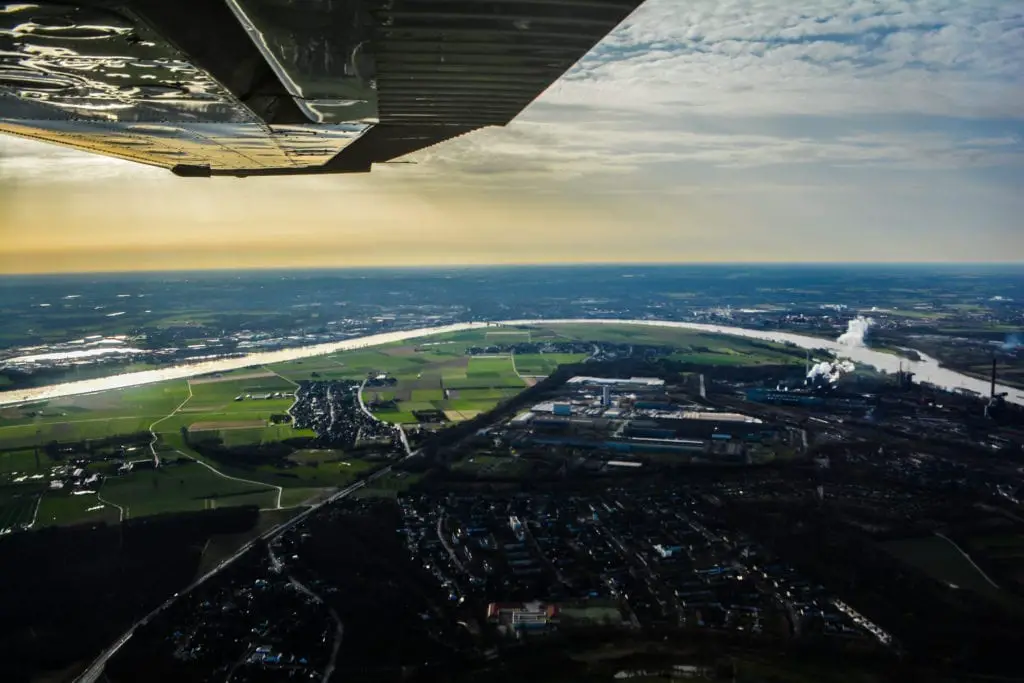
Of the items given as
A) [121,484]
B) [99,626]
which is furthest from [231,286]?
[99,626]

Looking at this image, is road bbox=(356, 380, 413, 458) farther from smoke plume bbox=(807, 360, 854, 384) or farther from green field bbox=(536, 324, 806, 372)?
smoke plume bbox=(807, 360, 854, 384)

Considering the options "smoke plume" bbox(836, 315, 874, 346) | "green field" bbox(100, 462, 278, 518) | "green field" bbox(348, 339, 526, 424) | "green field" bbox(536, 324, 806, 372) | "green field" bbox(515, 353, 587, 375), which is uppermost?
"smoke plume" bbox(836, 315, 874, 346)

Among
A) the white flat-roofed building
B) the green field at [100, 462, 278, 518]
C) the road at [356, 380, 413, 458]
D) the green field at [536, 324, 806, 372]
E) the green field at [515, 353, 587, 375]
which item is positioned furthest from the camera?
the green field at [536, 324, 806, 372]

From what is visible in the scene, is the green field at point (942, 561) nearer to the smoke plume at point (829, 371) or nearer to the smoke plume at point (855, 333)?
the smoke plume at point (829, 371)

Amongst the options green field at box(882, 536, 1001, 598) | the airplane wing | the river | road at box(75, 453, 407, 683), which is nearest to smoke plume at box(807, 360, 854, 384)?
the river

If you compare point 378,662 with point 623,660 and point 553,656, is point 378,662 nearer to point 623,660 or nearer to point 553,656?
point 553,656

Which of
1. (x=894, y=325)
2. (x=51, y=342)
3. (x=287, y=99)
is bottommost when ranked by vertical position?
(x=51, y=342)

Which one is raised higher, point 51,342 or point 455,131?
point 455,131
